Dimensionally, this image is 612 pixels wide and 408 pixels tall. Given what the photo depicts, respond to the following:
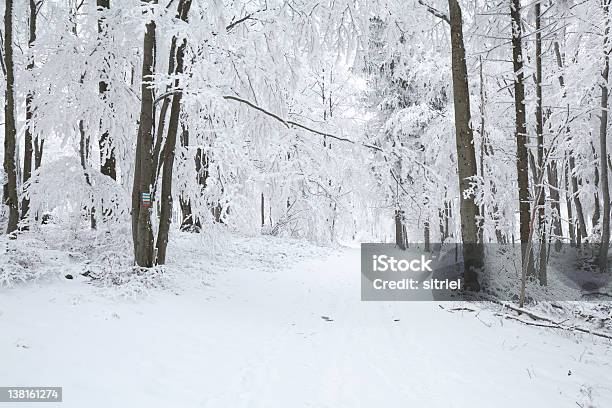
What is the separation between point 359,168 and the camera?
31.8ft

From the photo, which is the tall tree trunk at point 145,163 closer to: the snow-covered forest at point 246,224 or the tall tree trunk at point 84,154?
the snow-covered forest at point 246,224

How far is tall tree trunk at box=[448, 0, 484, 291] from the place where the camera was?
884 cm

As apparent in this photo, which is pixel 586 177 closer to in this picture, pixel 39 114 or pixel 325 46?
pixel 325 46

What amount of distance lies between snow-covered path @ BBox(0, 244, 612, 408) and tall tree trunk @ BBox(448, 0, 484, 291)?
158cm

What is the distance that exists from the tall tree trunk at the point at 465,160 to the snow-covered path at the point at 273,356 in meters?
1.58

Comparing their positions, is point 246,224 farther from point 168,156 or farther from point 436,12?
point 436,12

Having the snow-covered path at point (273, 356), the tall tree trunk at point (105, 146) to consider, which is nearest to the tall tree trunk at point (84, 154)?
the tall tree trunk at point (105, 146)

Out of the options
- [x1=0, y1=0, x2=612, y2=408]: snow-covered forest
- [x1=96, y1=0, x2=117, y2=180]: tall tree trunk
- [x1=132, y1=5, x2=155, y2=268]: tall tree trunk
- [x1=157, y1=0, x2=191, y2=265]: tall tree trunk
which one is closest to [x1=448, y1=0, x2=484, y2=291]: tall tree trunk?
[x1=0, y1=0, x2=612, y2=408]: snow-covered forest

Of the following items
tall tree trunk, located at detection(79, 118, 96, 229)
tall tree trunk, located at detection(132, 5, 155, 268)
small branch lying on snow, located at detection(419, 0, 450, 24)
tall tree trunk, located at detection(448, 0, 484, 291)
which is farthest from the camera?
small branch lying on snow, located at detection(419, 0, 450, 24)

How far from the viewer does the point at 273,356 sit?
5176mm

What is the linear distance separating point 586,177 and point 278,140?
→ 57.2 feet

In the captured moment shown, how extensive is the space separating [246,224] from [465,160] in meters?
9.39

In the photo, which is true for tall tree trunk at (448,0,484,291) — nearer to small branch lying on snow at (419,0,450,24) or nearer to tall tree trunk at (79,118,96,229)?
small branch lying on snow at (419,0,450,24)

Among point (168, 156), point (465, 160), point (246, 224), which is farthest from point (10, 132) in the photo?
point (465, 160)
